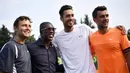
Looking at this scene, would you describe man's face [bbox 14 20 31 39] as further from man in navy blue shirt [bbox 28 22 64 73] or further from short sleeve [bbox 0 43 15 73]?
short sleeve [bbox 0 43 15 73]

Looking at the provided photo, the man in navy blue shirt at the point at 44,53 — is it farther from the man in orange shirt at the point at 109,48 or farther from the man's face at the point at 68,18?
the man in orange shirt at the point at 109,48

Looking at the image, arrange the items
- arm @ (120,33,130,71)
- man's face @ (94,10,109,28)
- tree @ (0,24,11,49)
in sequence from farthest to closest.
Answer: tree @ (0,24,11,49) < man's face @ (94,10,109,28) < arm @ (120,33,130,71)

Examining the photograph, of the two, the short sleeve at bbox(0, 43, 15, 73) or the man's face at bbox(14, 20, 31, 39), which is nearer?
the short sleeve at bbox(0, 43, 15, 73)

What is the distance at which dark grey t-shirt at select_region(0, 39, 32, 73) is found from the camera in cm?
522

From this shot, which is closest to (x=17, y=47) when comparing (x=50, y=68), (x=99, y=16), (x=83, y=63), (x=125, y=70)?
(x=50, y=68)

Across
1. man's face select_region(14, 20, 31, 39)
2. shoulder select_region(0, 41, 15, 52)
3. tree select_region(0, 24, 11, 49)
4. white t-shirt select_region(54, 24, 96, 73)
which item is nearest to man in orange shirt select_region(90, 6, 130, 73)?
white t-shirt select_region(54, 24, 96, 73)

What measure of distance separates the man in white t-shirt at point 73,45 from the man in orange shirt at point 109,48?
0.29m

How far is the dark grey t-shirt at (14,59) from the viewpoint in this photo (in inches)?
206

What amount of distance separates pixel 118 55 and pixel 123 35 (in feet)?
1.43

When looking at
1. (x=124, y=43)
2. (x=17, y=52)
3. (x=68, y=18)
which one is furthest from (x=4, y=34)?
(x=124, y=43)

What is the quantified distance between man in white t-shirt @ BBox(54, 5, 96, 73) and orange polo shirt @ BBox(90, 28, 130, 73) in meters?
0.35

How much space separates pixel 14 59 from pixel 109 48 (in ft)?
6.45

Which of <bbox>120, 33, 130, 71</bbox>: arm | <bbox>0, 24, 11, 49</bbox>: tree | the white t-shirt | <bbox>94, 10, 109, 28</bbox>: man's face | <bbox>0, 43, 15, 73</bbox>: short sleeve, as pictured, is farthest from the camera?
<bbox>0, 24, 11, 49</bbox>: tree

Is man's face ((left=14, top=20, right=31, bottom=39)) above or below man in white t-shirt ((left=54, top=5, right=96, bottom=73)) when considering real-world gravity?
above
